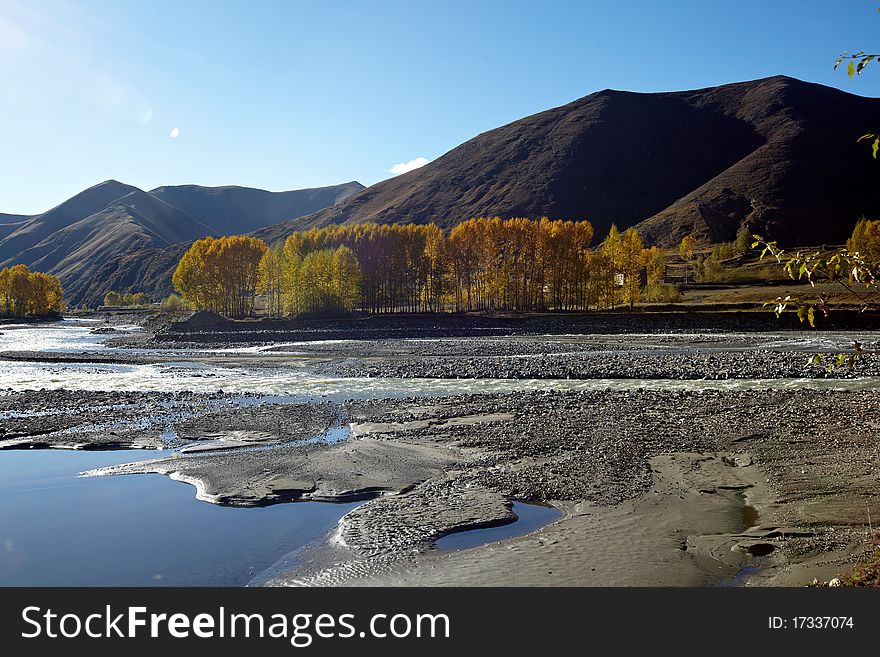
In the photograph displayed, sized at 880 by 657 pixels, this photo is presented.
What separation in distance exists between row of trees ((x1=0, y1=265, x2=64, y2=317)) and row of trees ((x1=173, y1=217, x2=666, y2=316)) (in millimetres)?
57721

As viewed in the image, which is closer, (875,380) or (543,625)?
(543,625)

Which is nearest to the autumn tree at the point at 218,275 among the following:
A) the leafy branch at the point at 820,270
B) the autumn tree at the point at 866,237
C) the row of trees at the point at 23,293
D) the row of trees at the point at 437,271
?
the row of trees at the point at 437,271

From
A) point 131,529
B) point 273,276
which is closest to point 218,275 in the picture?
point 273,276

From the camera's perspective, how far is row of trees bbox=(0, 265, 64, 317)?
15950cm

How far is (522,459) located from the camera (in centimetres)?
1989

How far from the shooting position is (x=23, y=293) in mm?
160000

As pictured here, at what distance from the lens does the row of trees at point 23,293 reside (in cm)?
15950

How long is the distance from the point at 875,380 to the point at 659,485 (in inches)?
1037

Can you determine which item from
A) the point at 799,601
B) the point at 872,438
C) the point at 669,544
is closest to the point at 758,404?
the point at 872,438

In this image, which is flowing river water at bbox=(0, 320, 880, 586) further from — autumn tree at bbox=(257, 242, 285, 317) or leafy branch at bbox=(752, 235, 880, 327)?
autumn tree at bbox=(257, 242, 285, 317)

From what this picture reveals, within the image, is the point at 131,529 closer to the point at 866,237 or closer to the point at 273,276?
the point at 273,276

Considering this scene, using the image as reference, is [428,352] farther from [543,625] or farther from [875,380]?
[543,625]

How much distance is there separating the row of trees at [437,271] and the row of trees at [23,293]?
5772 centimetres

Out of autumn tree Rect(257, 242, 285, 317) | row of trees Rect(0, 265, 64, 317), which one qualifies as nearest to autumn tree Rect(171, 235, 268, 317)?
autumn tree Rect(257, 242, 285, 317)
